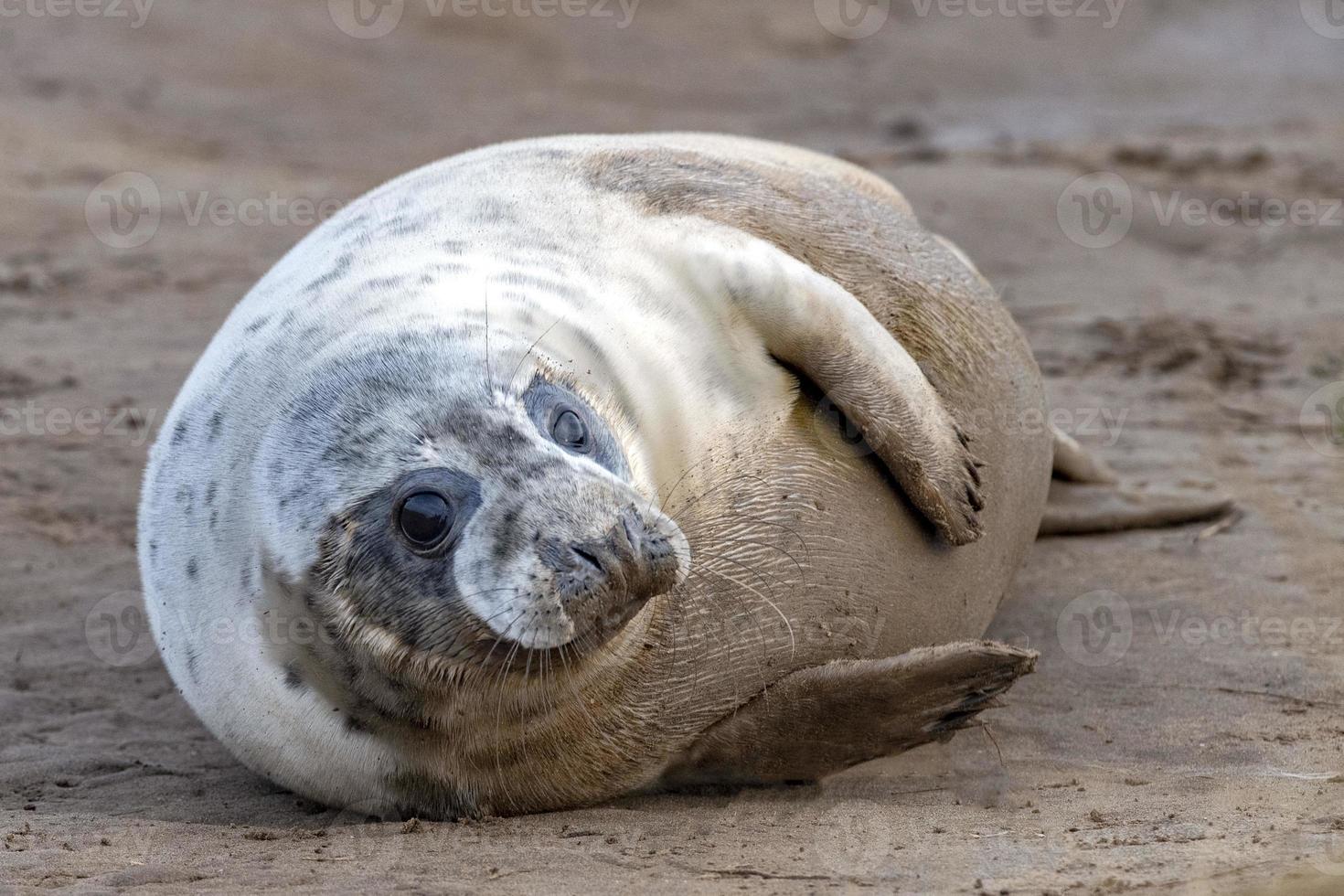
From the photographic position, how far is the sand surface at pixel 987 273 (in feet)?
10.3

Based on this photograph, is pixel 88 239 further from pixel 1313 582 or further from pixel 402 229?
pixel 1313 582

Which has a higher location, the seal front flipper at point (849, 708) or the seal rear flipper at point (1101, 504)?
the seal rear flipper at point (1101, 504)

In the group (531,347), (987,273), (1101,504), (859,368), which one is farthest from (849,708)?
(987,273)

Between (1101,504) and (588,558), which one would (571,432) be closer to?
(588,558)

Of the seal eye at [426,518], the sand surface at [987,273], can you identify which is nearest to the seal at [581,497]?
Answer: the seal eye at [426,518]

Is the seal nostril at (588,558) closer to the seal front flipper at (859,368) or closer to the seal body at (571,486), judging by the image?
the seal body at (571,486)

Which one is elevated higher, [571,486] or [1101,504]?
[1101,504]

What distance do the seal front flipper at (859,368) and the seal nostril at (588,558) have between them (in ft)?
3.52

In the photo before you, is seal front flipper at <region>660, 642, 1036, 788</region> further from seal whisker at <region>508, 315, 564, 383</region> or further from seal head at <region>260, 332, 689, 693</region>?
seal whisker at <region>508, 315, 564, 383</region>

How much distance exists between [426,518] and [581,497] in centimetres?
30

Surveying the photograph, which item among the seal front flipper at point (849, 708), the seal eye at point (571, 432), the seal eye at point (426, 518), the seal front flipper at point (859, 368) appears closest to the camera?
the seal eye at point (426, 518)

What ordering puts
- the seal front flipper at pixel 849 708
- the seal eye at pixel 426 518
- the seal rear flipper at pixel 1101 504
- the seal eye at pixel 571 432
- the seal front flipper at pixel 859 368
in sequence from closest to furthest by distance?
1. the seal eye at pixel 426 518
2. the seal eye at pixel 571 432
3. the seal front flipper at pixel 849 708
4. the seal front flipper at pixel 859 368
5. the seal rear flipper at pixel 1101 504

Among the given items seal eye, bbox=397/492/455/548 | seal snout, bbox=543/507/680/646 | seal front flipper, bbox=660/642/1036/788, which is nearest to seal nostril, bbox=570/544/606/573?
seal snout, bbox=543/507/680/646

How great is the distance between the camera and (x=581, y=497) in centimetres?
288
